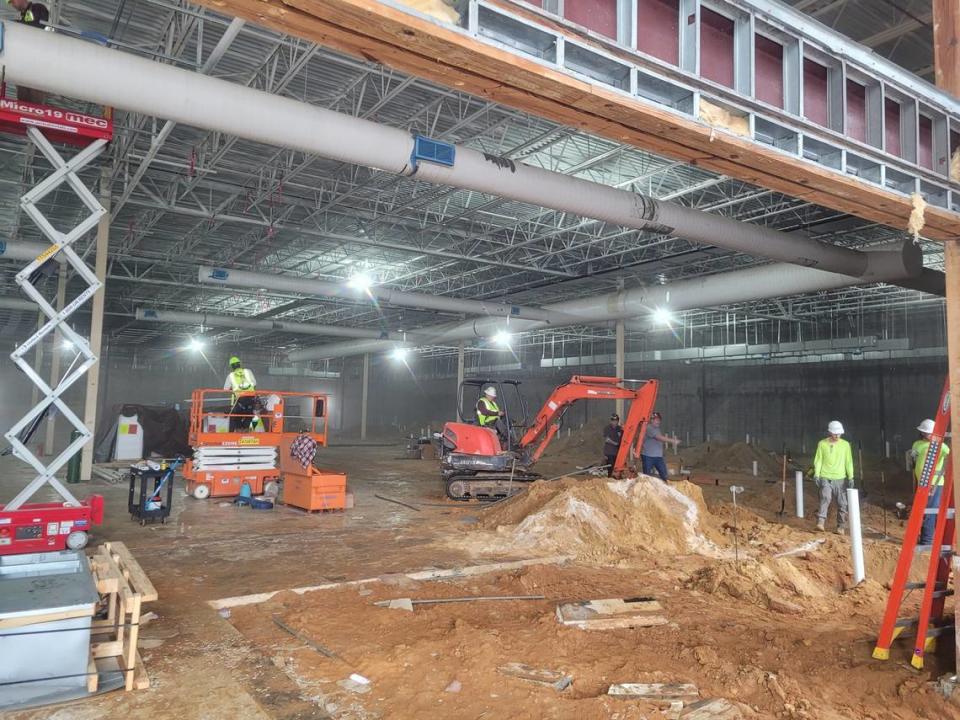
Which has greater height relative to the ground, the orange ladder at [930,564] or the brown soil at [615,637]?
the orange ladder at [930,564]

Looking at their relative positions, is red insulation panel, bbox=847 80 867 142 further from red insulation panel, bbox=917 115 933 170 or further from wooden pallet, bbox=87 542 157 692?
wooden pallet, bbox=87 542 157 692

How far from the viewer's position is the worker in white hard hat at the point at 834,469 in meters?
11.1

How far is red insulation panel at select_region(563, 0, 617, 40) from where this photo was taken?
3.54 meters

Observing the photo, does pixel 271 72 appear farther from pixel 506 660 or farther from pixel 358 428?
pixel 358 428

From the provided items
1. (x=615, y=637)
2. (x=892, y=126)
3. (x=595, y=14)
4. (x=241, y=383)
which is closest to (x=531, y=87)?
(x=595, y=14)

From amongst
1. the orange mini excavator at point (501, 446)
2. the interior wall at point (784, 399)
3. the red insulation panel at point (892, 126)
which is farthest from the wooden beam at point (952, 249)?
the interior wall at point (784, 399)

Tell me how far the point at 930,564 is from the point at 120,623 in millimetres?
6378

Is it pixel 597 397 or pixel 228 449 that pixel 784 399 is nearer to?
pixel 597 397

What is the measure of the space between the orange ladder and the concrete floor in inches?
183

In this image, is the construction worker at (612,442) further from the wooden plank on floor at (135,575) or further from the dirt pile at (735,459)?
the wooden plank on floor at (135,575)

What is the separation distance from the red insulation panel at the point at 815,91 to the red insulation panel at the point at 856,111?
304 millimetres

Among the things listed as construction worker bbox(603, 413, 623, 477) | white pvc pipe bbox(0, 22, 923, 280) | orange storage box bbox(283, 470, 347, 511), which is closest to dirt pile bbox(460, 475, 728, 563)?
orange storage box bbox(283, 470, 347, 511)

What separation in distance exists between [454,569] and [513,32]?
626 cm

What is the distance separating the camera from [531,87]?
132 inches
